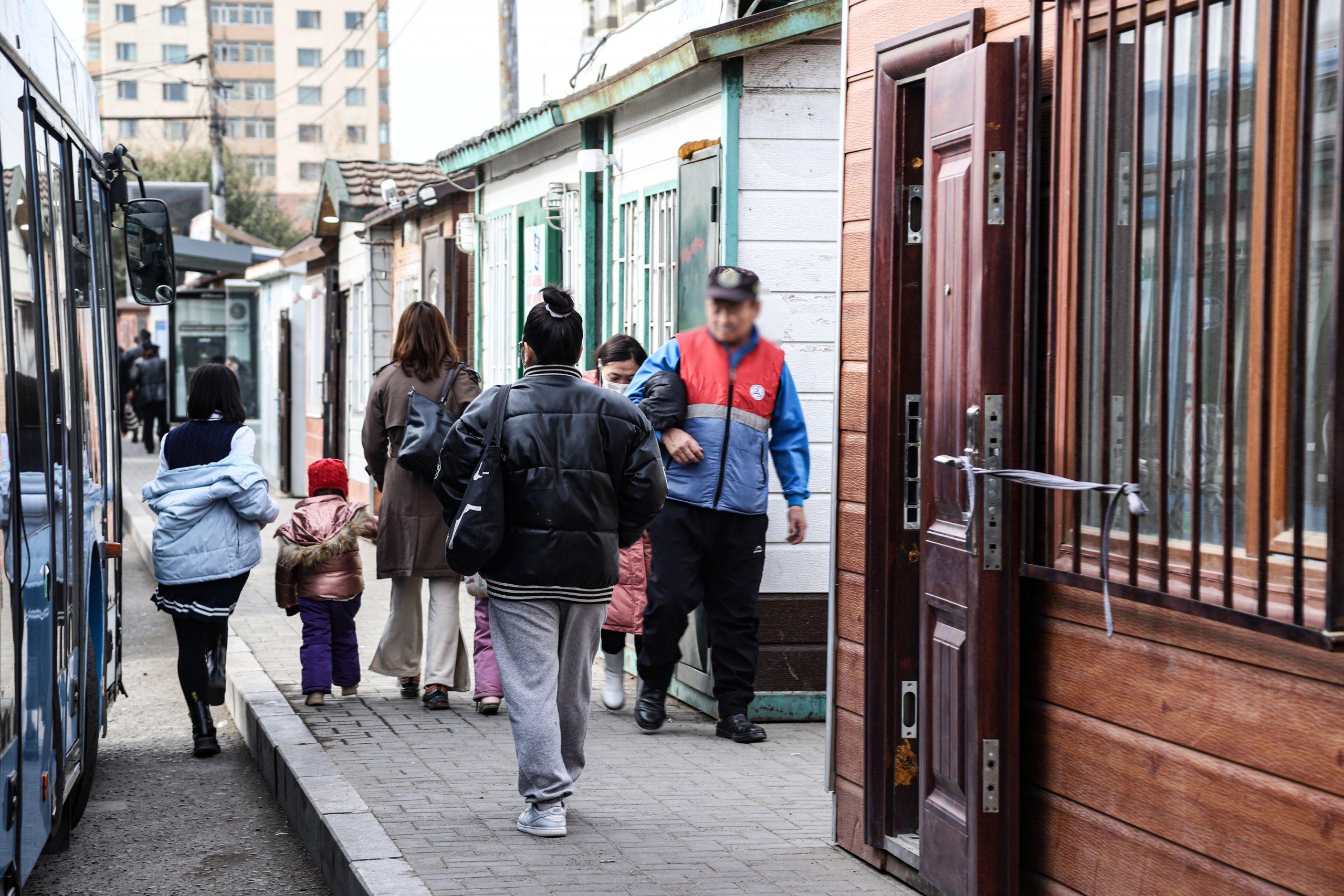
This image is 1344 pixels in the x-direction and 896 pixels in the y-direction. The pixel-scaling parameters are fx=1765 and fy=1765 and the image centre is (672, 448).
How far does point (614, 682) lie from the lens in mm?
8219

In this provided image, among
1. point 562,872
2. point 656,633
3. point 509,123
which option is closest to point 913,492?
point 562,872

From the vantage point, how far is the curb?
5.15 m

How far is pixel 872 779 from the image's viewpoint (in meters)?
5.13

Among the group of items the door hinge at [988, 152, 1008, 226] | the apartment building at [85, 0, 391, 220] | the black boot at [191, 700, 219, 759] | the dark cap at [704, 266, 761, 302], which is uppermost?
the apartment building at [85, 0, 391, 220]

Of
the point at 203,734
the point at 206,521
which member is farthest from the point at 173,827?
the point at 206,521

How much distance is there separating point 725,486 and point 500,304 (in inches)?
258

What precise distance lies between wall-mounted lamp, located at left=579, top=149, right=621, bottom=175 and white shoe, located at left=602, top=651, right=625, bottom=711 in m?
3.26

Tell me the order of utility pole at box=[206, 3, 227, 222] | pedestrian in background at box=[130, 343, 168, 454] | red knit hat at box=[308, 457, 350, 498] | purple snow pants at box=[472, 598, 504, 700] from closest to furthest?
purple snow pants at box=[472, 598, 504, 700]
red knit hat at box=[308, 457, 350, 498]
pedestrian in background at box=[130, 343, 168, 454]
utility pole at box=[206, 3, 227, 222]

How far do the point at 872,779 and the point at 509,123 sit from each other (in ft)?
25.8

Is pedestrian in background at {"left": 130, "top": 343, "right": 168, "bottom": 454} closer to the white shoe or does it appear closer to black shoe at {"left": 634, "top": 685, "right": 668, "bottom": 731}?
the white shoe

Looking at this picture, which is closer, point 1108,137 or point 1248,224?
point 1248,224

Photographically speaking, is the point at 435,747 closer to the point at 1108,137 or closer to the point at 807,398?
the point at 807,398

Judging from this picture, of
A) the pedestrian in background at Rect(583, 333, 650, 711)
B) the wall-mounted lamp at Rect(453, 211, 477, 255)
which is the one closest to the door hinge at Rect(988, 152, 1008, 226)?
the pedestrian in background at Rect(583, 333, 650, 711)

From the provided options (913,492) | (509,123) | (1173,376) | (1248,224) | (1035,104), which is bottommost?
(913,492)
